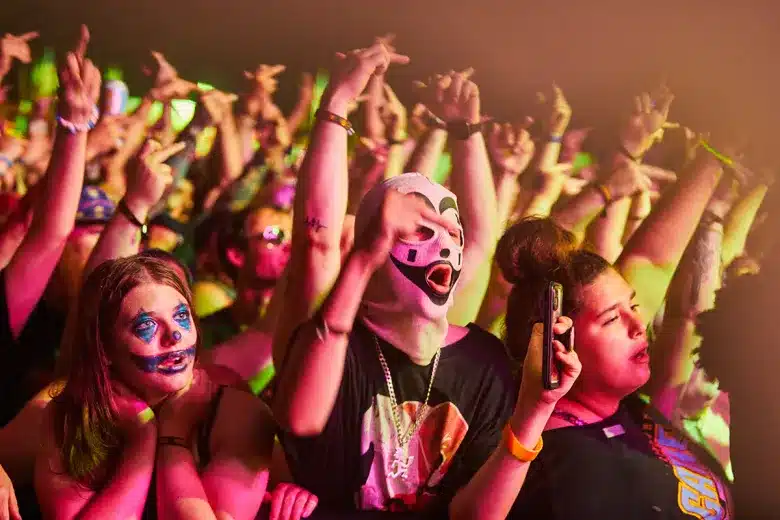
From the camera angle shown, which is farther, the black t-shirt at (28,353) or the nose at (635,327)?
the nose at (635,327)

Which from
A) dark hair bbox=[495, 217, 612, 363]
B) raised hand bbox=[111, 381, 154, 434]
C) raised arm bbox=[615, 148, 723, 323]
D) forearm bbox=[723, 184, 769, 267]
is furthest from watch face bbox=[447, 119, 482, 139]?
raised hand bbox=[111, 381, 154, 434]

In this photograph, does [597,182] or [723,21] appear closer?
[597,182]

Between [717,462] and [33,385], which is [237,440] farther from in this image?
[717,462]

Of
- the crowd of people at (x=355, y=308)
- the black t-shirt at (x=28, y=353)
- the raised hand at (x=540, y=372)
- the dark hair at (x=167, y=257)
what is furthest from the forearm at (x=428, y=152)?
the black t-shirt at (x=28, y=353)

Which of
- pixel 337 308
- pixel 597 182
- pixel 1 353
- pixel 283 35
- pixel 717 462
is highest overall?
pixel 283 35

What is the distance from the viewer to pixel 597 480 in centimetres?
182

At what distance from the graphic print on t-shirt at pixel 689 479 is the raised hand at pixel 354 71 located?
104 cm

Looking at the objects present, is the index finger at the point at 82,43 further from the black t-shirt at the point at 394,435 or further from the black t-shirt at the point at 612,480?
the black t-shirt at the point at 612,480

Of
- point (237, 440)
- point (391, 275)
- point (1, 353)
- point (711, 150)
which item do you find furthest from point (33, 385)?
point (711, 150)

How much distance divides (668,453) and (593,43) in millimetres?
1040

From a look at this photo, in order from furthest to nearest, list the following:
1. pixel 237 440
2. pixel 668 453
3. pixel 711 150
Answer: pixel 711 150 → pixel 668 453 → pixel 237 440

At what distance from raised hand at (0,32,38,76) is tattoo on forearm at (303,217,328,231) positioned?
0.77 meters

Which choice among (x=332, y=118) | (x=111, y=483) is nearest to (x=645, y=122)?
(x=332, y=118)

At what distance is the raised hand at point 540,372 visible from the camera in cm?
174
